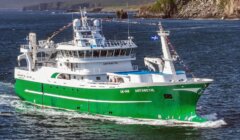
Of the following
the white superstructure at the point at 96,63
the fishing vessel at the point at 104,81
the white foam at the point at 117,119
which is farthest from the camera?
the white superstructure at the point at 96,63

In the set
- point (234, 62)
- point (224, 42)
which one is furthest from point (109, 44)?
point (224, 42)

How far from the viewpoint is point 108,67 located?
159ft

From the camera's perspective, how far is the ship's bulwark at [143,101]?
1711 inches

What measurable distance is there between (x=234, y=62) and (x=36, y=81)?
3587 cm

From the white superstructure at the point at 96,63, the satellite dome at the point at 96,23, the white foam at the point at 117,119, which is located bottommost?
the white foam at the point at 117,119

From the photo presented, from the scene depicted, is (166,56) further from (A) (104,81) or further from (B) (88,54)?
(B) (88,54)

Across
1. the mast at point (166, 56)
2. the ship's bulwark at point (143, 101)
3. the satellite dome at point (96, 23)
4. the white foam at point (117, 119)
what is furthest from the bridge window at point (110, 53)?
the white foam at point (117, 119)

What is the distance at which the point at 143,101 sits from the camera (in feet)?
145

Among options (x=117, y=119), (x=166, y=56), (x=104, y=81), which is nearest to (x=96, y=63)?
(x=104, y=81)

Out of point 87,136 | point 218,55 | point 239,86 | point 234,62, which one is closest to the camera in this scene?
point 87,136

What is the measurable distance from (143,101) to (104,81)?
5393 millimetres

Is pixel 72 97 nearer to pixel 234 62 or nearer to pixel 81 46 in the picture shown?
pixel 81 46

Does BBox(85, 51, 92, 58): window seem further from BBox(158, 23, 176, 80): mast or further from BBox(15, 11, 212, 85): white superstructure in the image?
BBox(158, 23, 176, 80): mast

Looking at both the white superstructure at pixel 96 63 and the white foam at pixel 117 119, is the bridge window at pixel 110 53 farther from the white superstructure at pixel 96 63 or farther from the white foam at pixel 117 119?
the white foam at pixel 117 119
